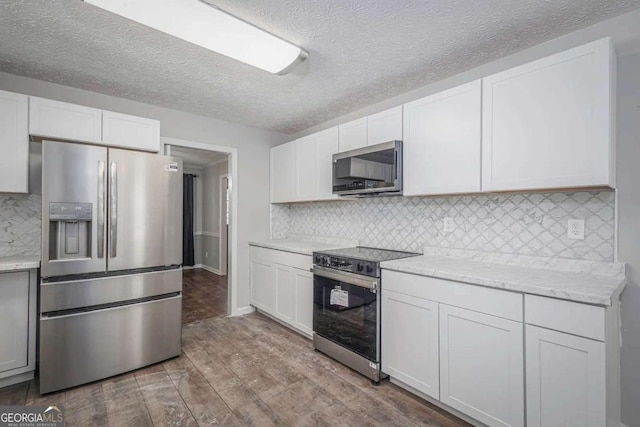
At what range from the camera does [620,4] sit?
5.43ft

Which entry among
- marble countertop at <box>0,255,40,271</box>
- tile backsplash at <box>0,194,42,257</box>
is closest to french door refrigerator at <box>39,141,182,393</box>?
marble countertop at <box>0,255,40,271</box>

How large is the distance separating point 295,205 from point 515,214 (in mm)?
2751

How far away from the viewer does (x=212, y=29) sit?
5.53 feet

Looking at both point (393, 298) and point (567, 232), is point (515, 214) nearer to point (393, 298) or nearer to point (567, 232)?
point (567, 232)

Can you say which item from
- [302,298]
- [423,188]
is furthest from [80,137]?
[423,188]

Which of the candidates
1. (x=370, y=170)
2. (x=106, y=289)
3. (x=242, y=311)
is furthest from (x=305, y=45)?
(x=242, y=311)

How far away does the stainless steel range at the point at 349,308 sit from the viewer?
230cm

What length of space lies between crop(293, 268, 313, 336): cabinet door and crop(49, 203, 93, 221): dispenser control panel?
6.05ft

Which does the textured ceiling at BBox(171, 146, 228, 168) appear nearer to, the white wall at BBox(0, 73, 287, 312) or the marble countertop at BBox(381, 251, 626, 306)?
the white wall at BBox(0, 73, 287, 312)

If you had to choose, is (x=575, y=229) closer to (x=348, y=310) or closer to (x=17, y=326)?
(x=348, y=310)

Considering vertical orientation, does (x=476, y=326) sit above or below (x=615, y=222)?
below

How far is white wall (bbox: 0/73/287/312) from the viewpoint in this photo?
3277mm

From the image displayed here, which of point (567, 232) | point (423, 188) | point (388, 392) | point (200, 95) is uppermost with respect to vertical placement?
point (200, 95)

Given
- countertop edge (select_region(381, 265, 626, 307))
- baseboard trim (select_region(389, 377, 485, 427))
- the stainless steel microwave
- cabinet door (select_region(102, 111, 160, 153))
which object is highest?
cabinet door (select_region(102, 111, 160, 153))
